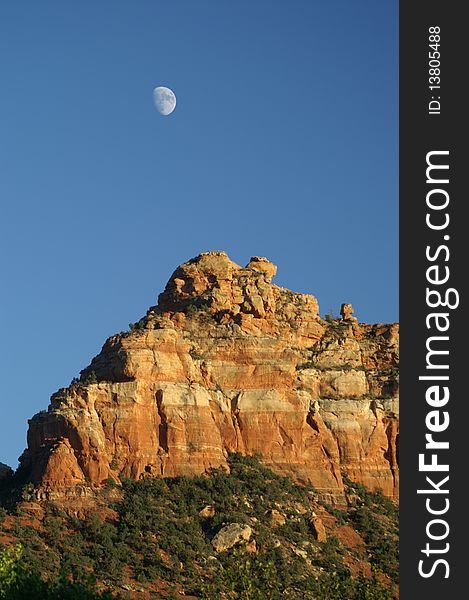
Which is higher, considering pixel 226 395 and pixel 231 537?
pixel 226 395

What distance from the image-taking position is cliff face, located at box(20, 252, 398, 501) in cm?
11244

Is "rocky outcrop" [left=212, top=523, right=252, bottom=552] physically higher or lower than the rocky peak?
lower

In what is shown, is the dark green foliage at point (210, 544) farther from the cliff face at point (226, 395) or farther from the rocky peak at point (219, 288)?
the rocky peak at point (219, 288)

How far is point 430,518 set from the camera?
55.1 metres

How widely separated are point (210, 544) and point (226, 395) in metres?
15.2

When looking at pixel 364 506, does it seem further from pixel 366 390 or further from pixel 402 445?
pixel 402 445

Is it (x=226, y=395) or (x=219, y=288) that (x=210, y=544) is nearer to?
(x=226, y=395)

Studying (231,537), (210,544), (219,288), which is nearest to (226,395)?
(219,288)

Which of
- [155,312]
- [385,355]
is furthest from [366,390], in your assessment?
[155,312]

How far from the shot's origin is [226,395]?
390 feet

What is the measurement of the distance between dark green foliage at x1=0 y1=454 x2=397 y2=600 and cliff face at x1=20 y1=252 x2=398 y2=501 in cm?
224

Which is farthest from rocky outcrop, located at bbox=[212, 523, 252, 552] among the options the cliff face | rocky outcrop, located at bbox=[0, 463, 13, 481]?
rocky outcrop, located at bbox=[0, 463, 13, 481]

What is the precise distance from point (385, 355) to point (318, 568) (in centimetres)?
2800

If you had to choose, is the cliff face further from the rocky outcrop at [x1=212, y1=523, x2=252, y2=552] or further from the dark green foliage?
the rocky outcrop at [x1=212, y1=523, x2=252, y2=552]
